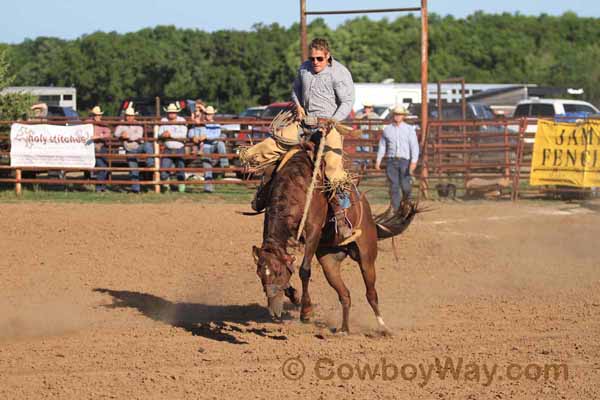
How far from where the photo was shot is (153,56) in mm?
63406

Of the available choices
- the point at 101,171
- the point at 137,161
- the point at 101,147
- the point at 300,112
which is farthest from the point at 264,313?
the point at 101,147

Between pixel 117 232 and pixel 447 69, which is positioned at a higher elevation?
pixel 447 69

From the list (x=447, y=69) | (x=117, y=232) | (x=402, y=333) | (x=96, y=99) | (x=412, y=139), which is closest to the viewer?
(x=402, y=333)

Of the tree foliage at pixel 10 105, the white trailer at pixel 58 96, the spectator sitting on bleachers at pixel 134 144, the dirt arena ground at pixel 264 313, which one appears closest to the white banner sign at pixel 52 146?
the spectator sitting on bleachers at pixel 134 144

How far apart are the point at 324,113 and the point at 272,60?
53.7 metres

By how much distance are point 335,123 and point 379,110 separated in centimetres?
2319

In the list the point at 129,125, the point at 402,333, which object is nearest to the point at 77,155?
the point at 129,125

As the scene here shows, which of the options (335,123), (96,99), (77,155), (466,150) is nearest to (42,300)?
(335,123)

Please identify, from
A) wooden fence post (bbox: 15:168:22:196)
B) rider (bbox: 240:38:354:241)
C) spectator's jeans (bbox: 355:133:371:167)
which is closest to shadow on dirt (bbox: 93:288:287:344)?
rider (bbox: 240:38:354:241)

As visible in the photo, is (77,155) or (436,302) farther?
(77,155)

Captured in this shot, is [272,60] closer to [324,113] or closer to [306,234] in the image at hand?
[324,113]

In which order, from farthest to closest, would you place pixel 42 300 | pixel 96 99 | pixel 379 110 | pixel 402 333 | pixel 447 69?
pixel 447 69 → pixel 96 99 → pixel 379 110 → pixel 42 300 → pixel 402 333

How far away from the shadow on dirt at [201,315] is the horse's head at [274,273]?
0.94m

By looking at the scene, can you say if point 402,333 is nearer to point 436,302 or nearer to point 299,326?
point 299,326
